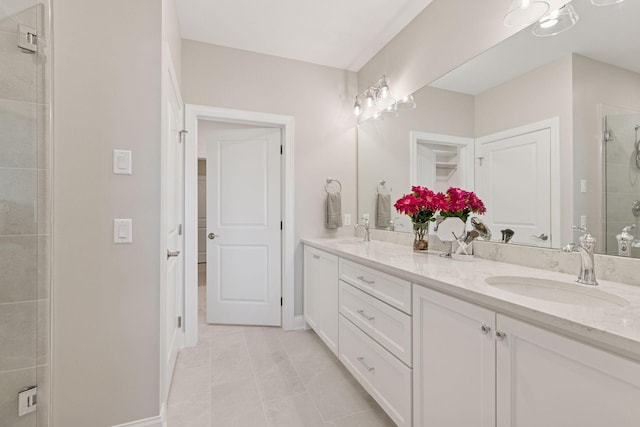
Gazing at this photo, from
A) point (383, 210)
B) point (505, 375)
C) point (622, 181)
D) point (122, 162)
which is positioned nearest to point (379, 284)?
point (505, 375)

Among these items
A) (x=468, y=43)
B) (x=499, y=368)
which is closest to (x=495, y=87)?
(x=468, y=43)

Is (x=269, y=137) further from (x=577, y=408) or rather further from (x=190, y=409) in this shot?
(x=577, y=408)

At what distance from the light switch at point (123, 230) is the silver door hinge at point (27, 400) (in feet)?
2.32

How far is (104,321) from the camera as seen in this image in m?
1.39

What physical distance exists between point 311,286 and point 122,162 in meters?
1.73

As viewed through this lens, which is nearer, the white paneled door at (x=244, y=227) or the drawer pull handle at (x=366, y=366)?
the drawer pull handle at (x=366, y=366)

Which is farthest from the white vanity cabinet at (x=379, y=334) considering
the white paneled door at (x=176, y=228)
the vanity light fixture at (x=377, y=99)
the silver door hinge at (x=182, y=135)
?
the silver door hinge at (x=182, y=135)

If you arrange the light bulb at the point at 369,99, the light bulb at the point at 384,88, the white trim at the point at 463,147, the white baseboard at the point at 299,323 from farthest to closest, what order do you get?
the white baseboard at the point at 299,323, the light bulb at the point at 369,99, the light bulb at the point at 384,88, the white trim at the point at 463,147

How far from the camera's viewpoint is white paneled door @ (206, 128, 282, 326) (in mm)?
2848

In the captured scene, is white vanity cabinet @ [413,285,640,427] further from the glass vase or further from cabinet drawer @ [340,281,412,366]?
the glass vase

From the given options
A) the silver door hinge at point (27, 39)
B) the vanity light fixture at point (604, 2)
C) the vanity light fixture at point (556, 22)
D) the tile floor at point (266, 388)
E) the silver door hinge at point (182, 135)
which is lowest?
the tile floor at point (266, 388)

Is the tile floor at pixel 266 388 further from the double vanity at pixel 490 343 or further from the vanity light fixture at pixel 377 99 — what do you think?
the vanity light fixture at pixel 377 99

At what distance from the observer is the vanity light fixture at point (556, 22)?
1.26m

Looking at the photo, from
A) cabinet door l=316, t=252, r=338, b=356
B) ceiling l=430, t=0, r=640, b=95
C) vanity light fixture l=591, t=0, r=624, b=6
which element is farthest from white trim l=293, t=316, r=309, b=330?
vanity light fixture l=591, t=0, r=624, b=6
